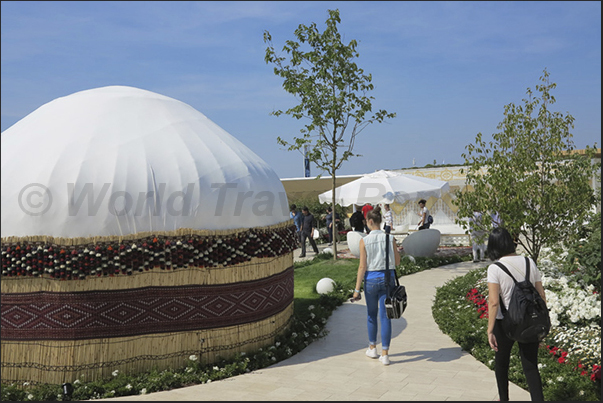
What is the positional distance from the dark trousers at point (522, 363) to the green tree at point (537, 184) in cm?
388

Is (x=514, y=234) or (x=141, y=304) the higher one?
(x=514, y=234)

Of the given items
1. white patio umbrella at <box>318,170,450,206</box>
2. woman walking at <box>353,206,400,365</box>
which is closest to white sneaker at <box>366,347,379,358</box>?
woman walking at <box>353,206,400,365</box>

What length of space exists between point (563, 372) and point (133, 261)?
4.40 m

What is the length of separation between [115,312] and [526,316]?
3.90 meters

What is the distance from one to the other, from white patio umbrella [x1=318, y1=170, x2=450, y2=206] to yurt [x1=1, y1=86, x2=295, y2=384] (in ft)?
28.2

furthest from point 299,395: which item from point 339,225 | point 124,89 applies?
point 339,225

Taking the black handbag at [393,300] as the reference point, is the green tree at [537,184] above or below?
above

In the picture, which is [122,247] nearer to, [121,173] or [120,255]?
[120,255]

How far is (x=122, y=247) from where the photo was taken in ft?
19.1

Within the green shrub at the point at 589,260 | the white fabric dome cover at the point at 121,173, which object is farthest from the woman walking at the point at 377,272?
the green shrub at the point at 589,260

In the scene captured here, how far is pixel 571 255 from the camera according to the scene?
22.9 feet

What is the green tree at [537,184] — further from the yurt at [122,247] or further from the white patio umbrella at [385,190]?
the white patio umbrella at [385,190]

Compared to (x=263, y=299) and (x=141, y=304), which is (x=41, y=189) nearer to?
(x=141, y=304)

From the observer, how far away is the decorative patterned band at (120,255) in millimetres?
5691
